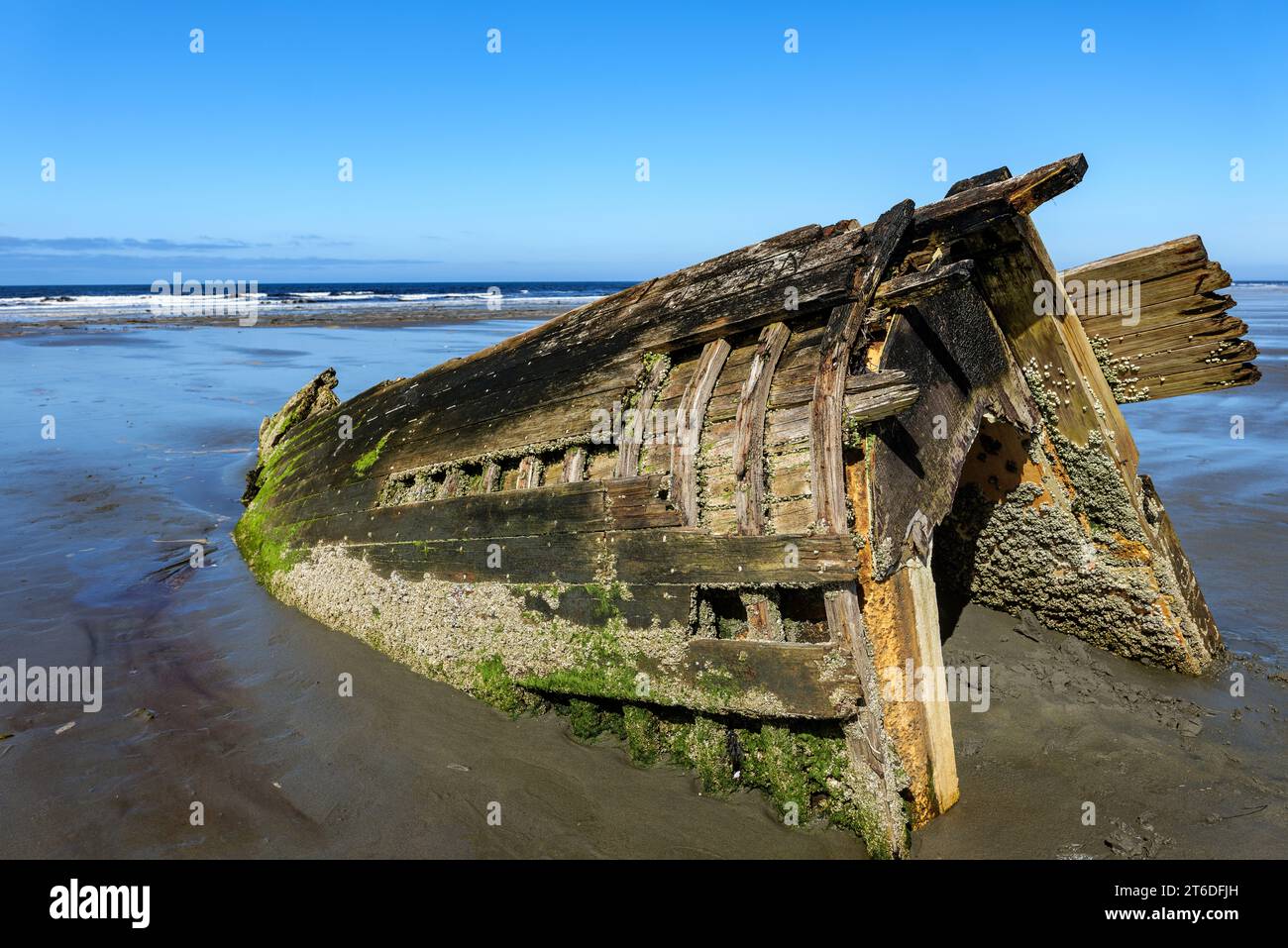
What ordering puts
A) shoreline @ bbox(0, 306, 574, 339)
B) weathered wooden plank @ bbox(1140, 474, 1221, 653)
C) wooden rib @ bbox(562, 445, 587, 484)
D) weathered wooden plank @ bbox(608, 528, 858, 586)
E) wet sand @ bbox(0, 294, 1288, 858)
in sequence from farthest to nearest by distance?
shoreline @ bbox(0, 306, 574, 339), weathered wooden plank @ bbox(1140, 474, 1221, 653), wooden rib @ bbox(562, 445, 587, 484), wet sand @ bbox(0, 294, 1288, 858), weathered wooden plank @ bbox(608, 528, 858, 586)

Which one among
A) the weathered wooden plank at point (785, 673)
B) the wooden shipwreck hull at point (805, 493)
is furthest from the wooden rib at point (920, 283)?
the weathered wooden plank at point (785, 673)

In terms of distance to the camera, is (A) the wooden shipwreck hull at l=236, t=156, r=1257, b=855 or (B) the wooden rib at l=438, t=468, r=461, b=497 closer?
(A) the wooden shipwreck hull at l=236, t=156, r=1257, b=855

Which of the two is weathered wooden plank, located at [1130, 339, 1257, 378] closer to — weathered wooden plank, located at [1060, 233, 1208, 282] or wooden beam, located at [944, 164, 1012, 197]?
weathered wooden plank, located at [1060, 233, 1208, 282]

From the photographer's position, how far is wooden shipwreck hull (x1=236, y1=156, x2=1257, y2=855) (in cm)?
343

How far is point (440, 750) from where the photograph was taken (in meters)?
4.43

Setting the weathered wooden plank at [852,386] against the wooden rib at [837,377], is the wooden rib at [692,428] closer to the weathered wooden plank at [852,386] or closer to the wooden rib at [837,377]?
the weathered wooden plank at [852,386]

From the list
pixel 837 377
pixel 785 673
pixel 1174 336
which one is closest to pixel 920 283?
pixel 837 377

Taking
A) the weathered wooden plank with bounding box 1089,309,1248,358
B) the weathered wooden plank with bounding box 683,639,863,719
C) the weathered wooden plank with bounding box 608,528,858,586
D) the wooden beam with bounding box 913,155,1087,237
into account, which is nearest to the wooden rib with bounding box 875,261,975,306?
the wooden beam with bounding box 913,155,1087,237

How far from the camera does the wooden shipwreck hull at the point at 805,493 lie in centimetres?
343

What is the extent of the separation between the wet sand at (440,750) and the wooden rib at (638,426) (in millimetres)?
1595

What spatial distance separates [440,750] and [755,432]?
258cm

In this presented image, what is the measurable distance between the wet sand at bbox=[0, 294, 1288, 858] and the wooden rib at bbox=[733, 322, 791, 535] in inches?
58.0

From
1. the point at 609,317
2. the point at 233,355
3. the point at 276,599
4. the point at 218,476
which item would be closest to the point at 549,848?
the point at 609,317

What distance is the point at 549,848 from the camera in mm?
3643
